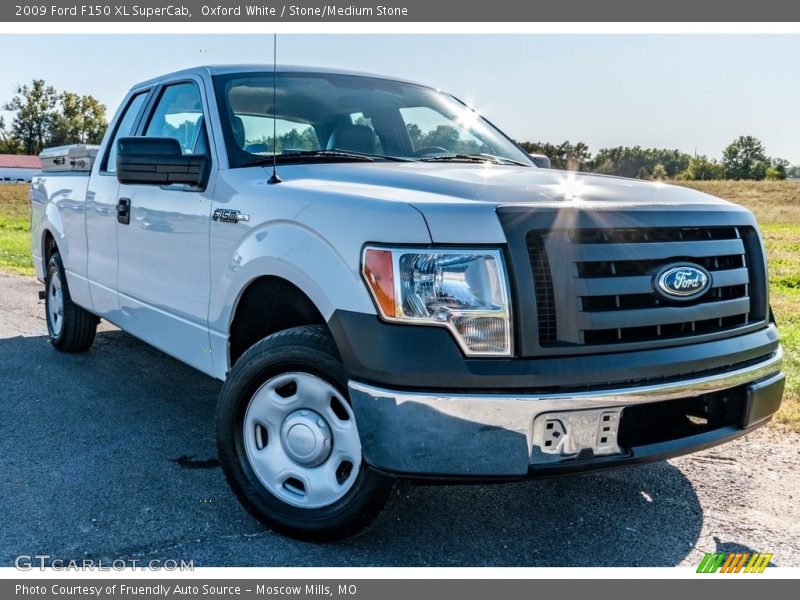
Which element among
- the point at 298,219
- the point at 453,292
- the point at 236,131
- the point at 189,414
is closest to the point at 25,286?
the point at 189,414

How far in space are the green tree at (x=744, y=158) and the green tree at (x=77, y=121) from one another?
71.3 meters

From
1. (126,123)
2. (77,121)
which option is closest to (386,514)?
(126,123)

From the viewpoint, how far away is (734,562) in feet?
9.72

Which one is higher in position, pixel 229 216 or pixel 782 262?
pixel 229 216

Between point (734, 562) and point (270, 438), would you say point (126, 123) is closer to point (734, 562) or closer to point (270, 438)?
point (270, 438)

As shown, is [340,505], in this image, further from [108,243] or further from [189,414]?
[108,243]

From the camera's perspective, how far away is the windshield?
385 cm

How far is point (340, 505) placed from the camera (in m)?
2.90

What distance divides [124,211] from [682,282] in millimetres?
3163

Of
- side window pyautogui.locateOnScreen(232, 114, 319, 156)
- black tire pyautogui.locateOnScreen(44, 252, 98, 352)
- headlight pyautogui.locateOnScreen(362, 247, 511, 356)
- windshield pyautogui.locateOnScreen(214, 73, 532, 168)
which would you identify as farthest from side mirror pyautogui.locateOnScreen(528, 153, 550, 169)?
black tire pyautogui.locateOnScreen(44, 252, 98, 352)

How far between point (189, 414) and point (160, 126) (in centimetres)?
172

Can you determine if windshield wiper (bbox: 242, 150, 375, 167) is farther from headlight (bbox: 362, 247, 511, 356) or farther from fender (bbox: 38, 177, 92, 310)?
fender (bbox: 38, 177, 92, 310)

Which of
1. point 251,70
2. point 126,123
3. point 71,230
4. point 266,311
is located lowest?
point 266,311

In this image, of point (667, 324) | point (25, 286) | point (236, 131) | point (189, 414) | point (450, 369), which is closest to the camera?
point (450, 369)
